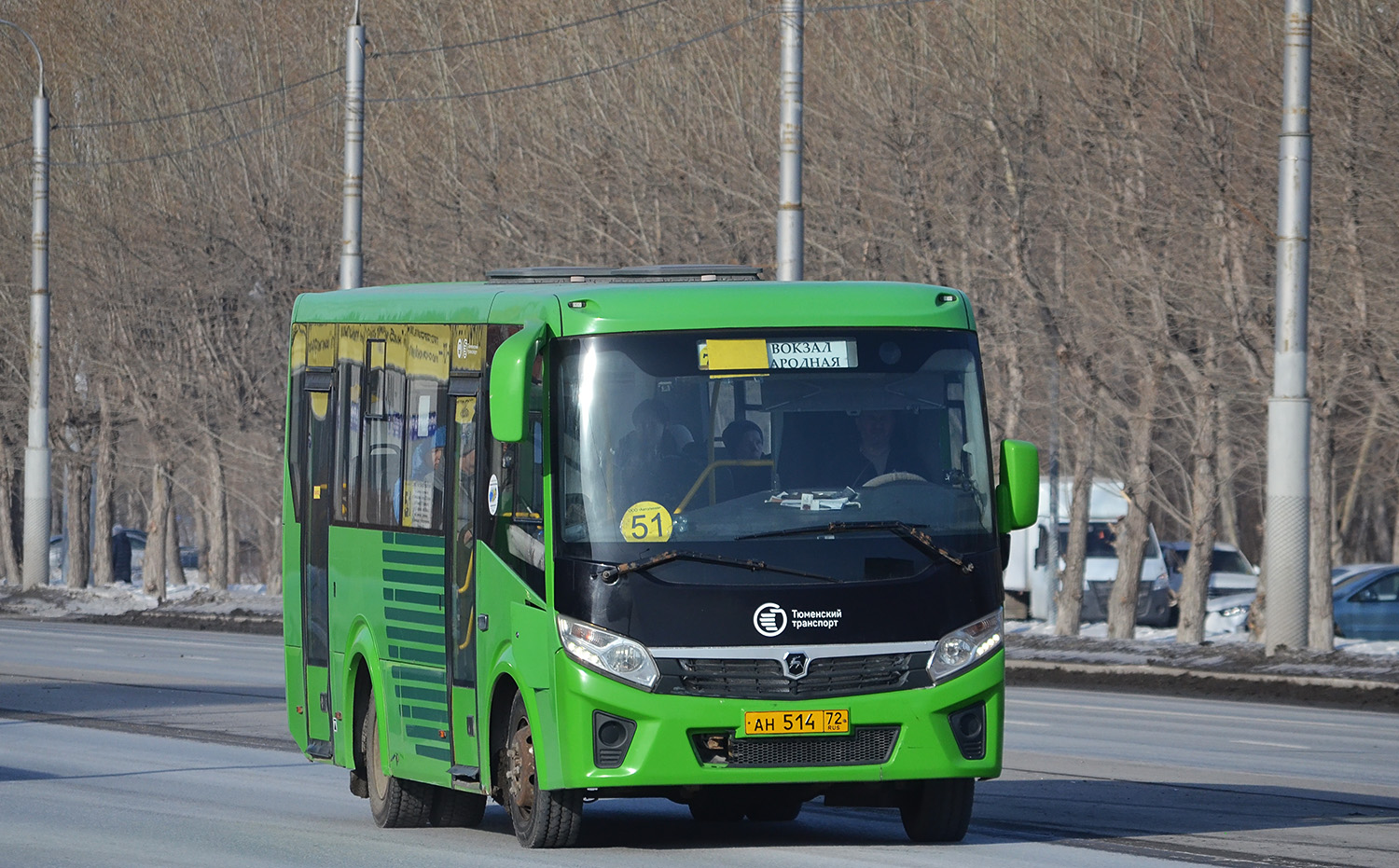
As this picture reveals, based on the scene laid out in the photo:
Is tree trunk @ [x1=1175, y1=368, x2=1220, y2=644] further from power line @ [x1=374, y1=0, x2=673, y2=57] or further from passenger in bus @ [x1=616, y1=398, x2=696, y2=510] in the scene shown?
passenger in bus @ [x1=616, y1=398, x2=696, y2=510]

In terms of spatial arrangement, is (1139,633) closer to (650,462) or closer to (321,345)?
(321,345)

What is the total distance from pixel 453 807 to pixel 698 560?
2676mm

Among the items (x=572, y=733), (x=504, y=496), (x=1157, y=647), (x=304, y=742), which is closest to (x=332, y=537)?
(x=304, y=742)

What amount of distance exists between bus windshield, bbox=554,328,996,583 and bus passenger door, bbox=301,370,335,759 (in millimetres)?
2929

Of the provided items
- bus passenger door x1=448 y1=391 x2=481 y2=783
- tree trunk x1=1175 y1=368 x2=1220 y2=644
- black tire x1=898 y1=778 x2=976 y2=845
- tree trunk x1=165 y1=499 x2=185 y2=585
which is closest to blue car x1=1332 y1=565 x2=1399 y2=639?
tree trunk x1=1175 y1=368 x2=1220 y2=644

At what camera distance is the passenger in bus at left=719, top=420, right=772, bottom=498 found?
33.9ft

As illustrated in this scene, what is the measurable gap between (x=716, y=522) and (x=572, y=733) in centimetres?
103

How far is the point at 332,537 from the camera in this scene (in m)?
12.9

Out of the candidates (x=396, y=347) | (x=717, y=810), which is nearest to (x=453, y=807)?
(x=717, y=810)

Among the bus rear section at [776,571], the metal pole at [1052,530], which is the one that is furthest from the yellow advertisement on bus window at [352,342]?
the metal pole at [1052,530]

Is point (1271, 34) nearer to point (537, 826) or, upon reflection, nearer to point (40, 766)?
point (40, 766)

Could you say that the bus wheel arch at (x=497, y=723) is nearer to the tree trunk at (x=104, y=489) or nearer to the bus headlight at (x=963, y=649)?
the bus headlight at (x=963, y=649)

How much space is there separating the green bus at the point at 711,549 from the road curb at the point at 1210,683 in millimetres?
10972

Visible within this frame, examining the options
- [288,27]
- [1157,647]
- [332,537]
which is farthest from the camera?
[288,27]
